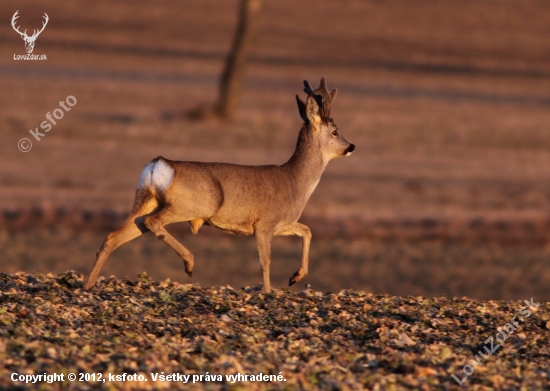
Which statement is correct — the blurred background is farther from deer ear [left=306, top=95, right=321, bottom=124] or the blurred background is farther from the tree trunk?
deer ear [left=306, top=95, right=321, bottom=124]

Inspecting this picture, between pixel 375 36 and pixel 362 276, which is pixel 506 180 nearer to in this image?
pixel 362 276

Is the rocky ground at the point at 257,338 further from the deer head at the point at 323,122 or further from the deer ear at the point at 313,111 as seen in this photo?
the deer ear at the point at 313,111

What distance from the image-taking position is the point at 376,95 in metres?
43.9

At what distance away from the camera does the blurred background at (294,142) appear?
21.3 m

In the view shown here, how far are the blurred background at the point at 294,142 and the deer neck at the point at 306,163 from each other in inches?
333

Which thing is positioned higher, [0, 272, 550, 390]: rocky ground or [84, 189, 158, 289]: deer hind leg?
[84, 189, 158, 289]: deer hind leg

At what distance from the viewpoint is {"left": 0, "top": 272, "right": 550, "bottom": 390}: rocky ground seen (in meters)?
8.04

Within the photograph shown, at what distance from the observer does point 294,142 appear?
32.3 m

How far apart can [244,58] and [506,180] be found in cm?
1251

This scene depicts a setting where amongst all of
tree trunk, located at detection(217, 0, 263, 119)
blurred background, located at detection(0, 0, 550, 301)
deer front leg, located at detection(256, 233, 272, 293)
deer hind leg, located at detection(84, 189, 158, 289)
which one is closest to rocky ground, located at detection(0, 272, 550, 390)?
deer front leg, located at detection(256, 233, 272, 293)

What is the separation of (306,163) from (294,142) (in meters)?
21.0

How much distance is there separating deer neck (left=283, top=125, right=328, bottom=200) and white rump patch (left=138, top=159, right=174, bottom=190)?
1608mm

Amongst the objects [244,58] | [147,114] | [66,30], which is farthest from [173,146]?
[66,30]

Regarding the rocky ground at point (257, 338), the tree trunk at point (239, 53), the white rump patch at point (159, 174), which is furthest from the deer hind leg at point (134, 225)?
the tree trunk at point (239, 53)
